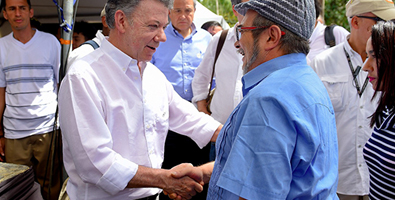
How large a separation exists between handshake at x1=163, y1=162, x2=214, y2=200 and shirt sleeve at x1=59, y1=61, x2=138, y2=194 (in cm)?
27

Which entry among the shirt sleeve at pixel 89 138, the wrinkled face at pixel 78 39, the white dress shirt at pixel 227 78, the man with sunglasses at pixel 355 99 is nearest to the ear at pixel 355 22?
the man with sunglasses at pixel 355 99

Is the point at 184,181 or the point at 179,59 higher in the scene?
the point at 179,59

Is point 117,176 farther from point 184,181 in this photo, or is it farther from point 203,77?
point 203,77

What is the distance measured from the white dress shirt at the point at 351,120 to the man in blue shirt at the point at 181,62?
56.6 inches

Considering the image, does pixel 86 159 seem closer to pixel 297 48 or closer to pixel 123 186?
pixel 123 186

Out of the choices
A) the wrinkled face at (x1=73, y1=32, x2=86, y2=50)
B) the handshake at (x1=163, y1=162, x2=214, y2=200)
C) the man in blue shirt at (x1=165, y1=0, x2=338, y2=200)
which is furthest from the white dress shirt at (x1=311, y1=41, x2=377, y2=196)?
the wrinkled face at (x1=73, y1=32, x2=86, y2=50)

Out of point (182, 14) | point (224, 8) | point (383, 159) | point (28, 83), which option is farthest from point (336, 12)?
point (383, 159)

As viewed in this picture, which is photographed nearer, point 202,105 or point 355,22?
point 355,22

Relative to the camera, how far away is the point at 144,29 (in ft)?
6.92

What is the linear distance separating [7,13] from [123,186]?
11.4 ft

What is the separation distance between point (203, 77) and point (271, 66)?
2.37 metres

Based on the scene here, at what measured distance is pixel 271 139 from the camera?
1.22 metres

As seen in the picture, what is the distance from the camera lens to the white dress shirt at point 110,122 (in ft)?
6.01

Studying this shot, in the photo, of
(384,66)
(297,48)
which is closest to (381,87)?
(384,66)
